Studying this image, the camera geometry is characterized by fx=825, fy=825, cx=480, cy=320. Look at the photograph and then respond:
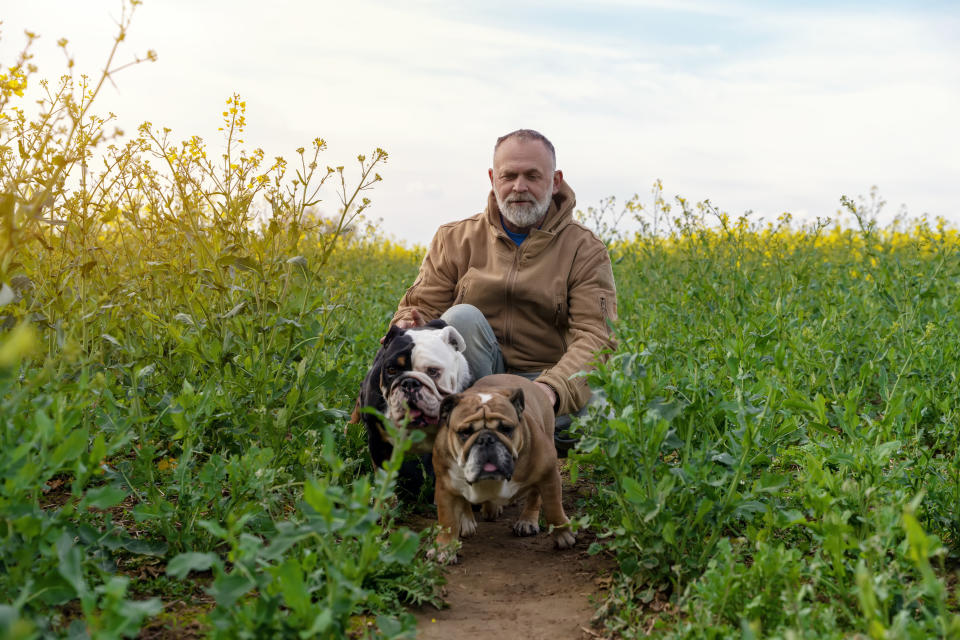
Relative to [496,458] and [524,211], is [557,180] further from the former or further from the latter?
[496,458]

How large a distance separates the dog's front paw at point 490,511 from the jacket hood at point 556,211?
1604 mm

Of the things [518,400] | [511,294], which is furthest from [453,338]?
[511,294]

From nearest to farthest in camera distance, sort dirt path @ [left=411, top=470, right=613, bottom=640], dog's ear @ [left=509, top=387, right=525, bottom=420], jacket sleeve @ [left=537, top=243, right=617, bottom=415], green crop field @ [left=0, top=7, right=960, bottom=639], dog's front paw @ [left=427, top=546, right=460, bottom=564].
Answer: green crop field @ [left=0, top=7, right=960, bottom=639] → dirt path @ [left=411, top=470, right=613, bottom=640] → dog's front paw @ [left=427, top=546, right=460, bottom=564] → dog's ear @ [left=509, top=387, right=525, bottom=420] → jacket sleeve @ [left=537, top=243, right=617, bottom=415]

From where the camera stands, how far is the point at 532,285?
14.9 ft

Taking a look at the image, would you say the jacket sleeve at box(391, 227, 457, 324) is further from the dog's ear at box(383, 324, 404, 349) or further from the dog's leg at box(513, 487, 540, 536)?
the dog's leg at box(513, 487, 540, 536)

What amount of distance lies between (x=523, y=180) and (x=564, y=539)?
1986 millimetres

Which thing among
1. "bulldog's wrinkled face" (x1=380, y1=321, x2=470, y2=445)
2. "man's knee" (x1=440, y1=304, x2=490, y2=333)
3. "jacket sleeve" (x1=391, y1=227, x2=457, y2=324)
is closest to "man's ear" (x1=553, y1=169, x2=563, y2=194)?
"jacket sleeve" (x1=391, y1=227, x2=457, y2=324)

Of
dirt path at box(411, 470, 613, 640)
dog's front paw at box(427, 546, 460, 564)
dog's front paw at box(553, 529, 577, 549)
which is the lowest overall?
dirt path at box(411, 470, 613, 640)

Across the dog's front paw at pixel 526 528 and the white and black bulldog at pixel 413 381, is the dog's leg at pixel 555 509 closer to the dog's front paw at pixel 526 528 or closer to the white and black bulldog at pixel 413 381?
the dog's front paw at pixel 526 528

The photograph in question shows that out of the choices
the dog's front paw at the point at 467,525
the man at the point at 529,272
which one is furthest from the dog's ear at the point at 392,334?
the dog's front paw at the point at 467,525

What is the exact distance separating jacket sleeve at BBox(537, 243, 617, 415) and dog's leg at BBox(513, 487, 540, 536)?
52cm

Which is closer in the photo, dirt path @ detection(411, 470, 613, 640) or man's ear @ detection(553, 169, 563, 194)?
dirt path @ detection(411, 470, 613, 640)

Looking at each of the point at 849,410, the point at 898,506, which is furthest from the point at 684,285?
the point at 898,506

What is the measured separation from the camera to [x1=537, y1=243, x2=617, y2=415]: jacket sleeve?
13.2 ft
